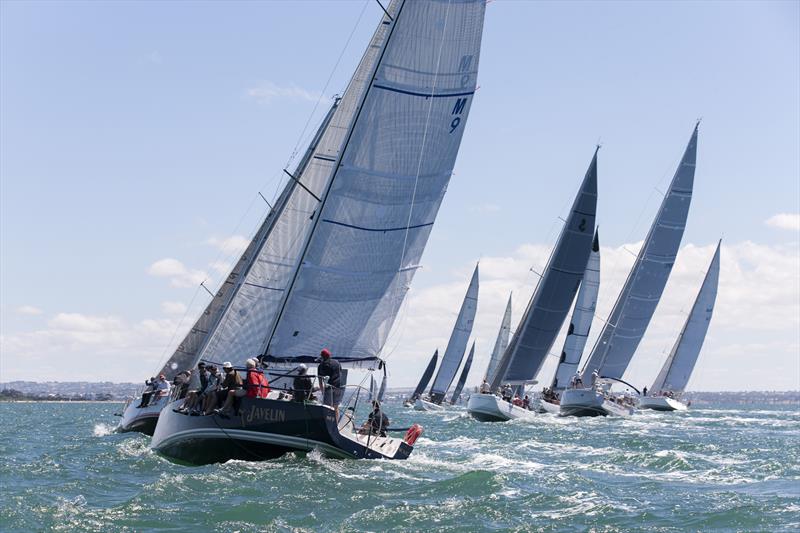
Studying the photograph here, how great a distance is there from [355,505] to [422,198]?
10.2 metres

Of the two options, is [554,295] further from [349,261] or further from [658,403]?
[349,261]

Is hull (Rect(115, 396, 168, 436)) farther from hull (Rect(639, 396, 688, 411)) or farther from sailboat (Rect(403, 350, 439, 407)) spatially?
sailboat (Rect(403, 350, 439, 407))

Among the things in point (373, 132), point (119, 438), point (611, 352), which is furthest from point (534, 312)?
point (373, 132)

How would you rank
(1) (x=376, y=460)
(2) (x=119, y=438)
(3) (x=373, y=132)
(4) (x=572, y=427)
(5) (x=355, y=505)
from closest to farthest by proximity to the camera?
(5) (x=355, y=505) < (1) (x=376, y=460) < (3) (x=373, y=132) < (2) (x=119, y=438) < (4) (x=572, y=427)

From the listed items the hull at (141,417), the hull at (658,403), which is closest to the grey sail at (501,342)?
the hull at (658,403)

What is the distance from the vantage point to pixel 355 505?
14312 mm

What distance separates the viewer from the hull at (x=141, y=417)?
93.5 ft

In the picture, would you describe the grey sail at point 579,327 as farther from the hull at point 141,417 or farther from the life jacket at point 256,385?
the life jacket at point 256,385

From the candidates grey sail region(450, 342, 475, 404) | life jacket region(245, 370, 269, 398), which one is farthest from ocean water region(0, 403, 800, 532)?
grey sail region(450, 342, 475, 404)

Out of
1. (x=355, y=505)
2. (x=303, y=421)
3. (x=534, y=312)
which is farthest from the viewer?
(x=534, y=312)

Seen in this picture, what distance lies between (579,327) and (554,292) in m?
3.66

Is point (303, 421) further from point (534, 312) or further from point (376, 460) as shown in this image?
point (534, 312)

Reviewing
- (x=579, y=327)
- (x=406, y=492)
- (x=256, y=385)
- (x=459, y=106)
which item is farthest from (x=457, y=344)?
(x=406, y=492)

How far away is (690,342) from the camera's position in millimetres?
72375
